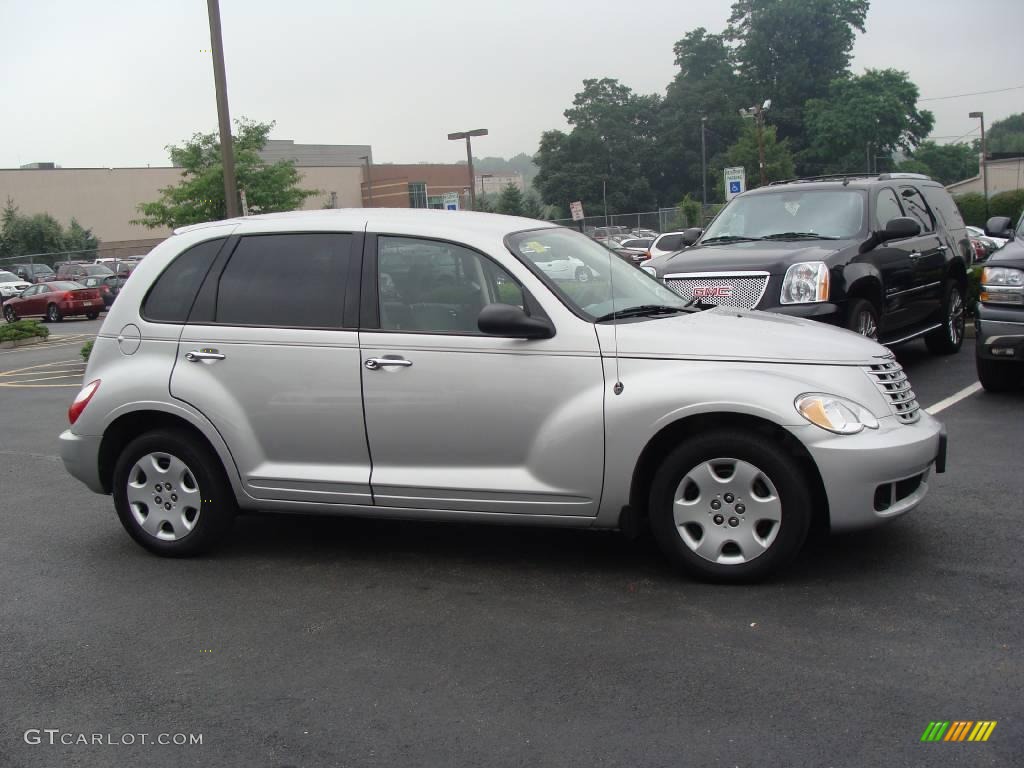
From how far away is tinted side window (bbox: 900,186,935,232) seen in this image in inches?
441

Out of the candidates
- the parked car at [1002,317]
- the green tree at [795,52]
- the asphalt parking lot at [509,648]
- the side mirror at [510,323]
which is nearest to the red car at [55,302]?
the asphalt parking lot at [509,648]

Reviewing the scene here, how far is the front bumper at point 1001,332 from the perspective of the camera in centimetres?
895

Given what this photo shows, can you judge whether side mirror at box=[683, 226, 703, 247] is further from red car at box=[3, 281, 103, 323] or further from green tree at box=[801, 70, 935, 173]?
green tree at box=[801, 70, 935, 173]

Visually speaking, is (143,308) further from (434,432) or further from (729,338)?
(729,338)

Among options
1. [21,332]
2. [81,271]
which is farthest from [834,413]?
[81,271]

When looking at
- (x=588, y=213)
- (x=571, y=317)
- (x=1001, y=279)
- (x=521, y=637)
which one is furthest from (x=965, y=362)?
(x=588, y=213)

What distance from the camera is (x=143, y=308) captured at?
5.98 m

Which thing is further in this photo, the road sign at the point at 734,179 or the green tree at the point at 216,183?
the green tree at the point at 216,183

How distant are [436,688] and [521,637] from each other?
579 mm

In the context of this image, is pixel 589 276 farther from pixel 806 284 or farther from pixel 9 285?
pixel 9 285

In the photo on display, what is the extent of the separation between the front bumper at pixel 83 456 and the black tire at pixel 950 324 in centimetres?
918

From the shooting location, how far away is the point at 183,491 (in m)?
5.82

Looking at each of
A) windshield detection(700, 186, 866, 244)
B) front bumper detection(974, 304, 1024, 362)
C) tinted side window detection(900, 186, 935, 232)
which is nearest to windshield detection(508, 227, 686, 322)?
front bumper detection(974, 304, 1024, 362)

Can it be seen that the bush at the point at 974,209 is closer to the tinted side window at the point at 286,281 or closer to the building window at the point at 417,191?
the building window at the point at 417,191
